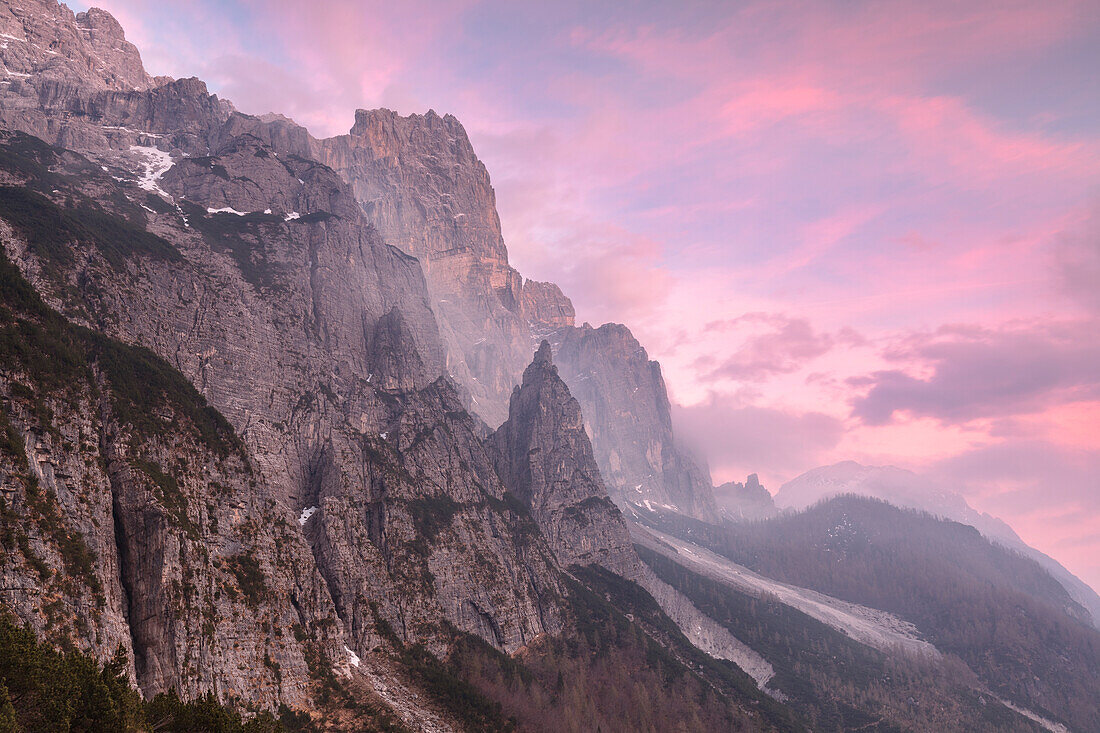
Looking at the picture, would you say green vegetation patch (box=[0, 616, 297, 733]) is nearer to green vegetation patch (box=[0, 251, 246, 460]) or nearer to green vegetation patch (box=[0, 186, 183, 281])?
green vegetation patch (box=[0, 251, 246, 460])

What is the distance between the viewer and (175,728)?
210 ft

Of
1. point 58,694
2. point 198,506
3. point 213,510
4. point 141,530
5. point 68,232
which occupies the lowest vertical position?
point 58,694

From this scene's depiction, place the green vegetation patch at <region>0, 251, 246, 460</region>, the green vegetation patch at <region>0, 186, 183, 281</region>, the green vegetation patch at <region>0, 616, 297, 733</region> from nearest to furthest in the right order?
the green vegetation patch at <region>0, 616, 297, 733</region> → the green vegetation patch at <region>0, 251, 246, 460</region> → the green vegetation patch at <region>0, 186, 183, 281</region>

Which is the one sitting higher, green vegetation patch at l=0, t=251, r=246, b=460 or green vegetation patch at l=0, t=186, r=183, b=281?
green vegetation patch at l=0, t=186, r=183, b=281

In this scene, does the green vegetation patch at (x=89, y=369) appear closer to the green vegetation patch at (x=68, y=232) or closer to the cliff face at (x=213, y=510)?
the cliff face at (x=213, y=510)

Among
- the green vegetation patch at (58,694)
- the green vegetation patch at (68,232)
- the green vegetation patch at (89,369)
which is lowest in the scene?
the green vegetation patch at (58,694)

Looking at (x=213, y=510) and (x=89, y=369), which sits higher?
(x=89, y=369)

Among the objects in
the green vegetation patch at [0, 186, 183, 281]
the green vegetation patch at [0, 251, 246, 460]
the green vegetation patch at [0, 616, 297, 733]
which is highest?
the green vegetation patch at [0, 186, 183, 281]

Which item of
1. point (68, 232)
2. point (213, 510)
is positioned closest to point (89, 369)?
point (213, 510)

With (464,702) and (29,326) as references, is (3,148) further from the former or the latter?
(464,702)

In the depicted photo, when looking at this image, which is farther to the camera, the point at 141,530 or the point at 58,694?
the point at 141,530

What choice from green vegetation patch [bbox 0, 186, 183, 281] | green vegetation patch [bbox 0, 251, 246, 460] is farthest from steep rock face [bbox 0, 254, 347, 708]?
green vegetation patch [bbox 0, 186, 183, 281]

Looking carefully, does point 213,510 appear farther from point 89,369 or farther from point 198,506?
point 89,369

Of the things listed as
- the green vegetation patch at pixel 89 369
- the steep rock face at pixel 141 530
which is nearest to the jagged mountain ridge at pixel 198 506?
the steep rock face at pixel 141 530
